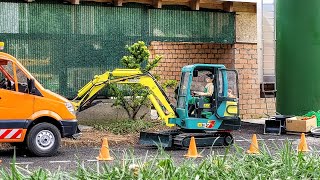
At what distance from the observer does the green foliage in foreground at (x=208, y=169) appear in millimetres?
4512

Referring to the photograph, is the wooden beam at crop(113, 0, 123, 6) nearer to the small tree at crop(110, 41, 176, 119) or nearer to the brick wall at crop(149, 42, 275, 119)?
the small tree at crop(110, 41, 176, 119)

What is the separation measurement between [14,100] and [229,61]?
10.3 m

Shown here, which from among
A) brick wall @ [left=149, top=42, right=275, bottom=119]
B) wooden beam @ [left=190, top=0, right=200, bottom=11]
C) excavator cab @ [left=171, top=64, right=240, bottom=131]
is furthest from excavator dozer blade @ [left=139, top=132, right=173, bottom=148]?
wooden beam @ [left=190, top=0, right=200, bottom=11]

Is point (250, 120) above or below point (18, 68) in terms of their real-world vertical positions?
below

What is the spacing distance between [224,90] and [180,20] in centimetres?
596

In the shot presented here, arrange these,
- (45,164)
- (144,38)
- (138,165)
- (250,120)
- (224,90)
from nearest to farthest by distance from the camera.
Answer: (138,165) → (45,164) → (224,90) → (144,38) → (250,120)

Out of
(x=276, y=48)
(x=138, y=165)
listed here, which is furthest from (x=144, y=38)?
(x=138, y=165)

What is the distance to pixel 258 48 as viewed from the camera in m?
21.9

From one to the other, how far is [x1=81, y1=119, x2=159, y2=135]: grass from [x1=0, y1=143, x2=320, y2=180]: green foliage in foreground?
11.6 metres

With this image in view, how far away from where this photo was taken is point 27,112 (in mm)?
13422

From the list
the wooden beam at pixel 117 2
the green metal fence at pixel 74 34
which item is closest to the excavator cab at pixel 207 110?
the green metal fence at pixel 74 34

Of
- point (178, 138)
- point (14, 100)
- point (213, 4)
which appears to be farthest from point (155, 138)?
point (213, 4)

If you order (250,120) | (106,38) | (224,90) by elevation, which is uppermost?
(106,38)

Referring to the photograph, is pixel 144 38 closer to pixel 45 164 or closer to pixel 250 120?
pixel 250 120
